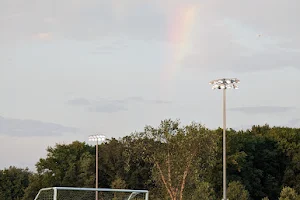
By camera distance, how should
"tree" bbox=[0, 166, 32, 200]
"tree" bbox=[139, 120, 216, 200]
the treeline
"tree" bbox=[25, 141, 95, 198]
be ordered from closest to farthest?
"tree" bbox=[139, 120, 216, 200] < the treeline < "tree" bbox=[25, 141, 95, 198] < "tree" bbox=[0, 166, 32, 200]

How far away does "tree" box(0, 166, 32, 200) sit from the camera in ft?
279

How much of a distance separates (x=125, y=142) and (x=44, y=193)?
49.8m

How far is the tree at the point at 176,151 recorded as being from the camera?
52.2m

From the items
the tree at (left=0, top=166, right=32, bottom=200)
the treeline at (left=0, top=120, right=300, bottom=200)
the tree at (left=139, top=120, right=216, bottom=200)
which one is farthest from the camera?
the tree at (left=0, top=166, right=32, bottom=200)

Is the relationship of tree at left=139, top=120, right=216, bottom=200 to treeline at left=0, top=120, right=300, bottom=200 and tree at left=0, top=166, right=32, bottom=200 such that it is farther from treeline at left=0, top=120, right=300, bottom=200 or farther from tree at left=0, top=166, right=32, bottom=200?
tree at left=0, top=166, right=32, bottom=200

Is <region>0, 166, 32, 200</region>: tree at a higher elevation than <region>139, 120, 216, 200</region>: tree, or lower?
lower

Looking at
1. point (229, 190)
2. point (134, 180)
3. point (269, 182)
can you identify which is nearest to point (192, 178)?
point (229, 190)

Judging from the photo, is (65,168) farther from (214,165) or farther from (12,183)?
(214,165)

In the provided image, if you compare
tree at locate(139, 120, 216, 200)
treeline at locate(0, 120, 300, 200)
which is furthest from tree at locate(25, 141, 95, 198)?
tree at locate(139, 120, 216, 200)

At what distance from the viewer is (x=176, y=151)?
5325 cm

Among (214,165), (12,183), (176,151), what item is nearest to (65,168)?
(12,183)

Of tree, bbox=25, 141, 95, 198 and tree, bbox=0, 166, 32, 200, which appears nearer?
tree, bbox=25, 141, 95, 198

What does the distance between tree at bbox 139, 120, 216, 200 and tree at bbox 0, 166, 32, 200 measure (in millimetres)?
35534

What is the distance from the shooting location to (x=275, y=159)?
245 feet
